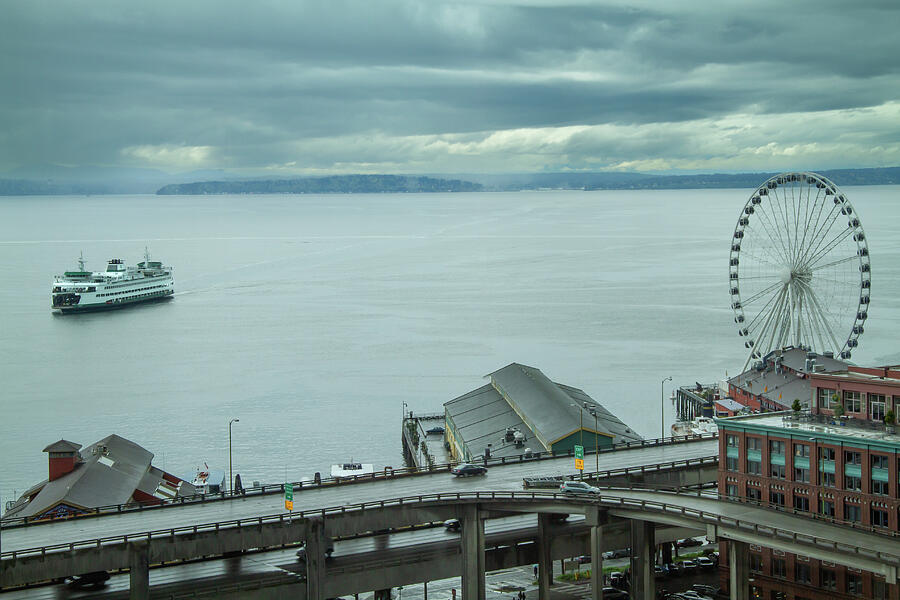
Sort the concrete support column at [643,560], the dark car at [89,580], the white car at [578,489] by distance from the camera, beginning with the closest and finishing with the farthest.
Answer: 1. the dark car at [89,580]
2. the white car at [578,489]
3. the concrete support column at [643,560]

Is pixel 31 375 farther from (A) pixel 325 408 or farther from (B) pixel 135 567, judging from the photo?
(B) pixel 135 567

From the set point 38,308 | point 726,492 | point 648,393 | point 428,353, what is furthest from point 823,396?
point 38,308

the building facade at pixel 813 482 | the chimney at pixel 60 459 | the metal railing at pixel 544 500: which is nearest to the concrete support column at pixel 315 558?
the metal railing at pixel 544 500

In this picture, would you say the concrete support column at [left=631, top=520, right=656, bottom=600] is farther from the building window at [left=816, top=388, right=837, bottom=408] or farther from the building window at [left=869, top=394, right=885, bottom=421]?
the building window at [left=869, top=394, right=885, bottom=421]

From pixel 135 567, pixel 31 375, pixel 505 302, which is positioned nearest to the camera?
pixel 135 567

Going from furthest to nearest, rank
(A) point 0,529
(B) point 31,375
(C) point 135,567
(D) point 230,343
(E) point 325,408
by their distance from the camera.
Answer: (D) point 230,343 < (B) point 31,375 < (E) point 325,408 < (A) point 0,529 < (C) point 135,567

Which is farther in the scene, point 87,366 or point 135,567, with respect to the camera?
point 87,366

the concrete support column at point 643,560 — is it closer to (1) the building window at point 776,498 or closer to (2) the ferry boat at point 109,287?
(1) the building window at point 776,498
